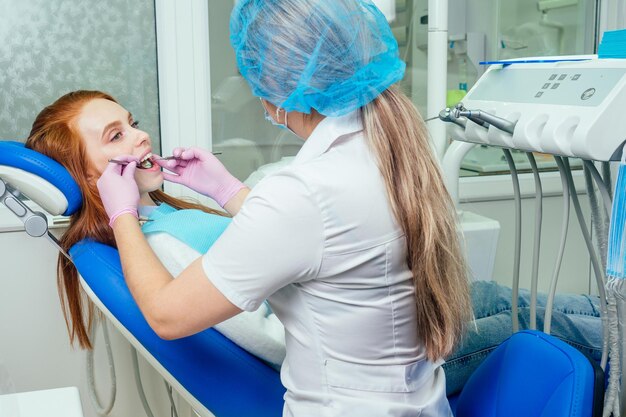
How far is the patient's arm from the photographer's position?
→ 1.46 m

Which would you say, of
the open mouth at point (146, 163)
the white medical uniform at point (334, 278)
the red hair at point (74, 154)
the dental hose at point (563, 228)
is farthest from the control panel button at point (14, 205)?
the dental hose at point (563, 228)

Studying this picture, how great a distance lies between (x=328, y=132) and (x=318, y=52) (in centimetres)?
13

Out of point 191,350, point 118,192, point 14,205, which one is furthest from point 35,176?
point 191,350

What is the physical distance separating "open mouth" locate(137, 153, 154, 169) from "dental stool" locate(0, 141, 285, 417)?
16 cm

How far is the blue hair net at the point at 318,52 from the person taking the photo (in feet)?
3.76

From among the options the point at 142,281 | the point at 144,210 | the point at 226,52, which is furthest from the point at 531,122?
the point at 226,52

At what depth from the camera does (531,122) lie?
4.50 ft

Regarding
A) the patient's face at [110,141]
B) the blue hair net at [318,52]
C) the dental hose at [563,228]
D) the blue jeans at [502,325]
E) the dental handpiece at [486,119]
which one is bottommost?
the blue jeans at [502,325]

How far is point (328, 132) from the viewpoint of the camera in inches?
46.7

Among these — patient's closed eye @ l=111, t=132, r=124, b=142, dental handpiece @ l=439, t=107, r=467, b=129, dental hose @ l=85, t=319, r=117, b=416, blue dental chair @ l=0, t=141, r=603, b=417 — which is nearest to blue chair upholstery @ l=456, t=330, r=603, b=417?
blue dental chair @ l=0, t=141, r=603, b=417

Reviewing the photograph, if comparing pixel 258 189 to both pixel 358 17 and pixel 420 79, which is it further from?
pixel 420 79

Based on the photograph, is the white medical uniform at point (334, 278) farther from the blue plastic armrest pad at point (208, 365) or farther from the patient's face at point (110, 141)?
the patient's face at point (110, 141)

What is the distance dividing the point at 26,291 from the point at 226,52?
874 mm

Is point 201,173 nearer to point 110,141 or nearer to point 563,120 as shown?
point 110,141
